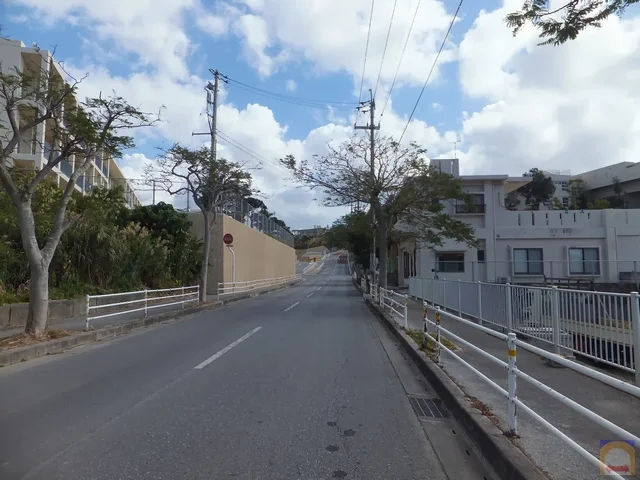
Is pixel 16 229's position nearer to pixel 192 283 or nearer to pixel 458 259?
pixel 192 283

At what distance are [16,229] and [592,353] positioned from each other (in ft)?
53.8

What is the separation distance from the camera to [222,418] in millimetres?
6082

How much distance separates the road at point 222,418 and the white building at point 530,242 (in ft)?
82.2

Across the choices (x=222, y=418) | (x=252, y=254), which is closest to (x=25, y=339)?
(x=222, y=418)

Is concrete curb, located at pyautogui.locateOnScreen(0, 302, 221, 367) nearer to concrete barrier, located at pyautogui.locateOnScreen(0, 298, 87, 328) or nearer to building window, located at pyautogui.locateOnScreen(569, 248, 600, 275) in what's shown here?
concrete barrier, located at pyautogui.locateOnScreen(0, 298, 87, 328)

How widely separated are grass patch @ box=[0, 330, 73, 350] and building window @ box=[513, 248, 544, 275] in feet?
95.0

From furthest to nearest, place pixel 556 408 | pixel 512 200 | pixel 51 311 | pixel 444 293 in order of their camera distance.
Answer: pixel 512 200 → pixel 444 293 → pixel 51 311 → pixel 556 408

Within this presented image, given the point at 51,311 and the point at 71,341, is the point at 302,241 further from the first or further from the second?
the point at 71,341

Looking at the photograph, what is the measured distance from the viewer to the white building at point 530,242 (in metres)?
34.3

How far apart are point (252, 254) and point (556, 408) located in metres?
35.7

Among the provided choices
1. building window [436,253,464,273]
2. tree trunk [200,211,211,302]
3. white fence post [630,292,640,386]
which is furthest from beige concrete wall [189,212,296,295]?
white fence post [630,292,640,386]

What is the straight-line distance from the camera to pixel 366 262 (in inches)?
1932

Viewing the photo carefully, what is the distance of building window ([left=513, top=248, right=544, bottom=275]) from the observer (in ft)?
112

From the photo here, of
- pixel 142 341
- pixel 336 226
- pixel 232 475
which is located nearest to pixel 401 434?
pixel 232 475
